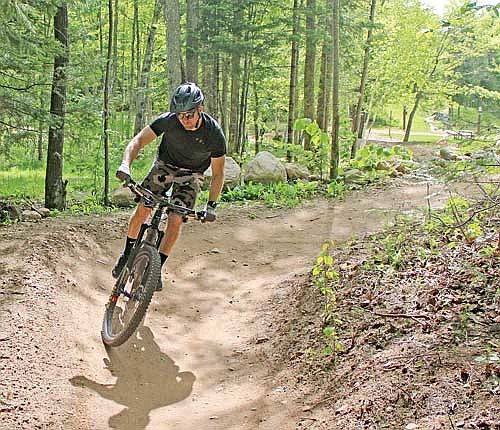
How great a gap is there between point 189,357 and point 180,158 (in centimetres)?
192

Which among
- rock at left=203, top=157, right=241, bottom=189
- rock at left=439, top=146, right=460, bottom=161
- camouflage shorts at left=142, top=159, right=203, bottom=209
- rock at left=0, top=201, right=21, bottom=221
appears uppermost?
rock at left=439, top=146, right=460, bottom=161

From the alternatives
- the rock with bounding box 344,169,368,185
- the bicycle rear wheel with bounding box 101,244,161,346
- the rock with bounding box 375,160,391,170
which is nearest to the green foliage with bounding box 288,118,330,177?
the rock with bounding box 344,169,368,185

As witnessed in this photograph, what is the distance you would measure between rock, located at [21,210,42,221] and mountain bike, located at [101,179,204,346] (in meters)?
5.57

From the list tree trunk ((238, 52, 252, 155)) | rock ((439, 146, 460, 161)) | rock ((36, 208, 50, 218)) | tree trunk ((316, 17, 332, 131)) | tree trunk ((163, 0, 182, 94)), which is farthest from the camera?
tree trunk ((238, 52, 252, 155))

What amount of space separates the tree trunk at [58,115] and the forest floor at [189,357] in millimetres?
3442

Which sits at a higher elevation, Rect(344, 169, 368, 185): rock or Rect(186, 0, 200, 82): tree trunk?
Rect(186, 0, 200, 82): tree trunk

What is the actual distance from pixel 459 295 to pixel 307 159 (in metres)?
9.88

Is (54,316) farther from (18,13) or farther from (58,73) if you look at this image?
(58,73)

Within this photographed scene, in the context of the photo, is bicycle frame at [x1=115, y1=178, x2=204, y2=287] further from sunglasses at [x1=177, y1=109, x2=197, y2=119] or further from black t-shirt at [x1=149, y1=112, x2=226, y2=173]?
sunglasses at [x1=177, y1=109, x2=197, y2=119]

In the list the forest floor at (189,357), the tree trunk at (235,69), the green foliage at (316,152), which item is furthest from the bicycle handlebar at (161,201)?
the tree trunk at (235,69)

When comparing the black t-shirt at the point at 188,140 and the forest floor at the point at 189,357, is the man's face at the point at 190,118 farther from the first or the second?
the forest floor at the point at 189,357

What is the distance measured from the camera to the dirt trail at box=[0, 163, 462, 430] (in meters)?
3.94

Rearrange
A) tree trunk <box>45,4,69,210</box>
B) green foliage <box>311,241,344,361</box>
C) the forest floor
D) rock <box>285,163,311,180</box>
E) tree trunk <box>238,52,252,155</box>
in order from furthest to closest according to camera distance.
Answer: tree trunk <box>238,52,252,155</box> → rock <box>285,163,311,180</box> → tree trunk <box>45,4,69,210</box> → green foliage <box>311,241,344,361</box> → the forest floor

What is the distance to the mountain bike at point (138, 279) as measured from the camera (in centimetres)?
466
